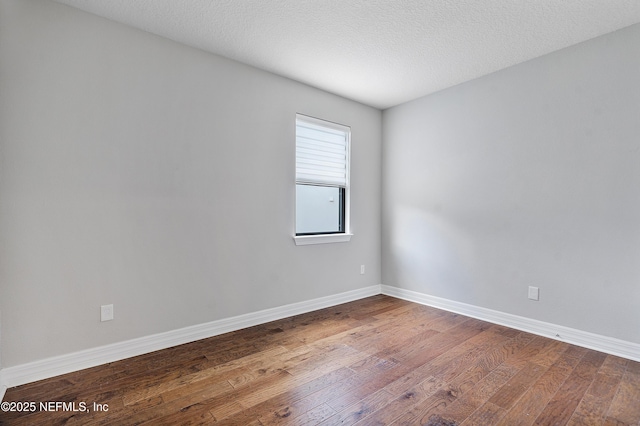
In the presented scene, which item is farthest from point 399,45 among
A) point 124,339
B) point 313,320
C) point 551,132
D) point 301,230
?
point 124,339

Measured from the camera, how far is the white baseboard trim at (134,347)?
2094 mm

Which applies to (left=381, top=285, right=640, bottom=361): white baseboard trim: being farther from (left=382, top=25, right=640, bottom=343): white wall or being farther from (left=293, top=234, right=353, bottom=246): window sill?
(left=293, top=234, right=353, bottom=246): window sill

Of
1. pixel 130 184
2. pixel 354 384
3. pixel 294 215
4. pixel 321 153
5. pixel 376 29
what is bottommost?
pixel 354 384

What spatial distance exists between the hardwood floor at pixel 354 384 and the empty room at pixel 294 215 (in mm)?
18

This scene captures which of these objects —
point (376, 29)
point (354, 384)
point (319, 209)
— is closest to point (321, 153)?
point (319, 209)

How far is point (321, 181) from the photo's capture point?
3828 millimetres

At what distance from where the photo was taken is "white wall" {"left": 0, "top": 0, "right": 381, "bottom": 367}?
2109mm

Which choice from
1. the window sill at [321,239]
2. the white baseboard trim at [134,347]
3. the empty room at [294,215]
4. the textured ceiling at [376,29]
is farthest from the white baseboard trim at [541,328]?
the textured ceiling at [376,29]

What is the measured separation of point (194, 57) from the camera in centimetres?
283

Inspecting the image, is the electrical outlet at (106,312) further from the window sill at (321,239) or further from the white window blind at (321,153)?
the white window blind at (321,153)

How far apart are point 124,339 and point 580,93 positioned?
4313 millimetres

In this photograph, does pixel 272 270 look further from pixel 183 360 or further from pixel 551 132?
pixel 551 132

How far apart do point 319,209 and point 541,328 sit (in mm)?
2548

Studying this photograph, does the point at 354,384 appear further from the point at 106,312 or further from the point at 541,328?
the point at 541,328
